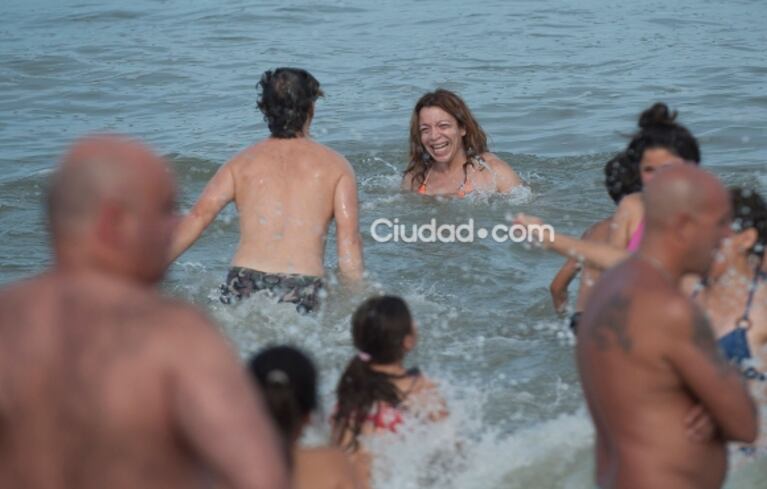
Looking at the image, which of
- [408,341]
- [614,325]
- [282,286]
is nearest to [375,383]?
[408,341]

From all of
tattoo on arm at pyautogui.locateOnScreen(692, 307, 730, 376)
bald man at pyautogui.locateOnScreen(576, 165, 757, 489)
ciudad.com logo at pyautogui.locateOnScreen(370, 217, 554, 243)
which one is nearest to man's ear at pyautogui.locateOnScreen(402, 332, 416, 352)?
bald man at pyautogui.locateOnScreen(576, 165, 757, 489)

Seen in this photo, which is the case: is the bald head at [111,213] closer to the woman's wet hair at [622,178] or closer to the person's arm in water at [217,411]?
the person's arm in water at [217,411]

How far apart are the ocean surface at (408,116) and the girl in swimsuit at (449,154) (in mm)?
150

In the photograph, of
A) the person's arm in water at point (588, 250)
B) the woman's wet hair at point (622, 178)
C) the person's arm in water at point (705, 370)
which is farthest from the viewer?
the woman's wet hair at point (622, 178)

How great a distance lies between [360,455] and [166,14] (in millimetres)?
17663

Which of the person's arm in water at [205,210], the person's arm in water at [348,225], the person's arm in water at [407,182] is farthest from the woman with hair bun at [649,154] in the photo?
the person's arm in water at [407,182]

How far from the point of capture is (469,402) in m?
6.85

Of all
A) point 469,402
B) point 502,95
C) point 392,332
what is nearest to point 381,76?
point 502,95

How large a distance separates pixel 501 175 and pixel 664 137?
4.65 m

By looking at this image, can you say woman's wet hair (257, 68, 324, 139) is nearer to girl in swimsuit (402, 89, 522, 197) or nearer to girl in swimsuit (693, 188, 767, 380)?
girl in swimsuit (693, 188, 767, 380)

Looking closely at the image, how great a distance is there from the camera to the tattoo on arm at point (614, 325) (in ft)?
13.4

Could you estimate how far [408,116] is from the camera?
14.5 meters

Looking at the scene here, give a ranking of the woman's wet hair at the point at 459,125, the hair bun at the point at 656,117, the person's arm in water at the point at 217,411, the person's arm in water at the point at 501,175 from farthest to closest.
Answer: the person's arm in water at the point at 501,175
the woman's wet hair at the point at 459,125
the hair bun at the point at 656,117
the person's arm in water at the point at 217,411

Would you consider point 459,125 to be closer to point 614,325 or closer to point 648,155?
point 648,155
